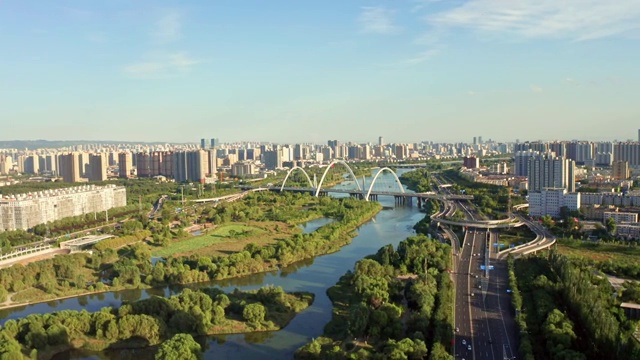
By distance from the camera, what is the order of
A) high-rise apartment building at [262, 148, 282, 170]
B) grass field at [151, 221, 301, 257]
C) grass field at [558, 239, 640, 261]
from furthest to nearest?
1. high-rise apartment building at [262, 148, 282, 170]
2. grass field at [151, 221, 301, 257]
3. grass field at [558, 239, 640, 261]

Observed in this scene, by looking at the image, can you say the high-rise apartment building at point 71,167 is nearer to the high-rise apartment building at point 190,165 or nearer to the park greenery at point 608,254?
the high-rise apartment building at point 190,165

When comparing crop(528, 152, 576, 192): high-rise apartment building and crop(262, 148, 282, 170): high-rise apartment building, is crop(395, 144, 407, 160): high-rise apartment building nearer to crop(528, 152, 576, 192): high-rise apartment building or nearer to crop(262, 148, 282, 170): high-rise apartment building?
crop(262, 148, 282, 170): high-rise apartment building

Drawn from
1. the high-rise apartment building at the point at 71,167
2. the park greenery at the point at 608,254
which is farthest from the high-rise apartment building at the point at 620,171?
the high-rise apartment building at the point at 71,167

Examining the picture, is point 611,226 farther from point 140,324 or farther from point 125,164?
point 125,164

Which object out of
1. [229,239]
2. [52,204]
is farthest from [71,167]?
[229,239]

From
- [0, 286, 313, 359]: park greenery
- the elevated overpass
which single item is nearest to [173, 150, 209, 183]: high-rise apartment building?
the elevated overpass

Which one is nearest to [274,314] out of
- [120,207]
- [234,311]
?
[234,311]
